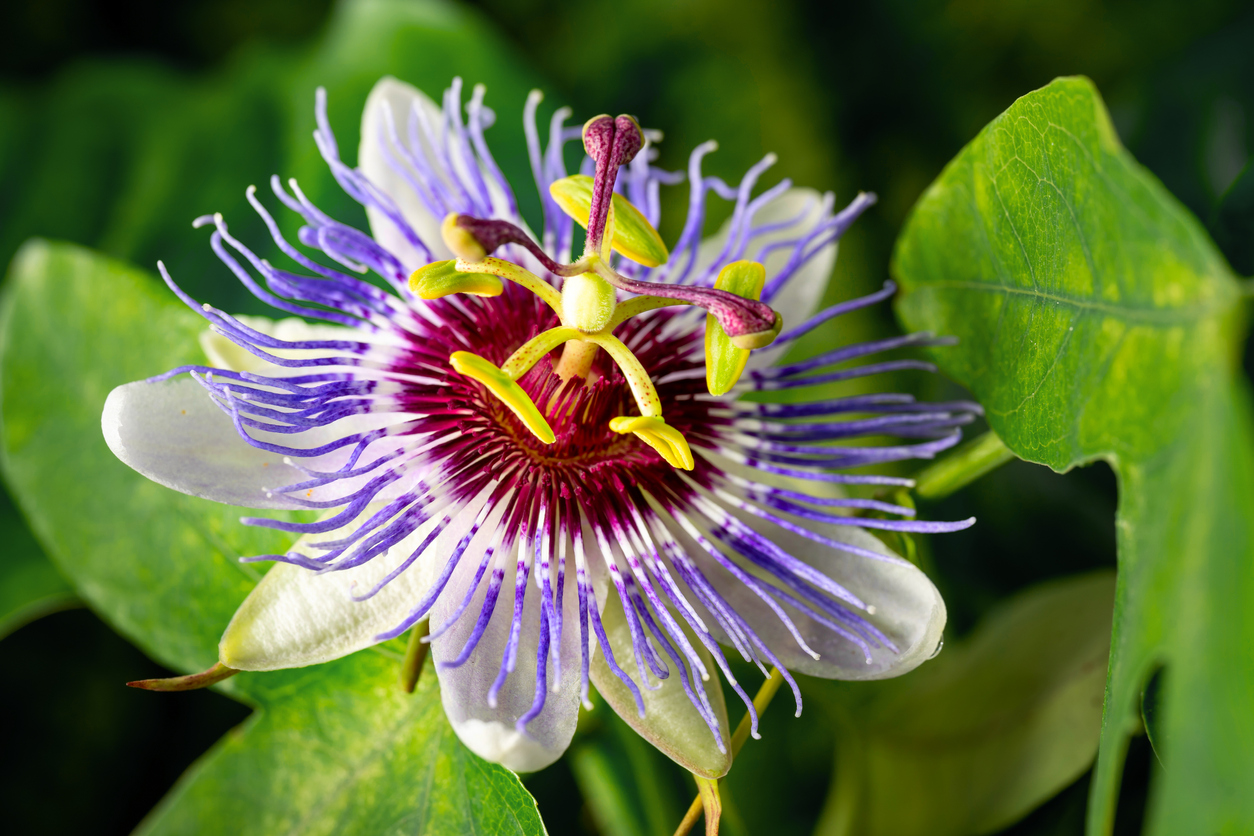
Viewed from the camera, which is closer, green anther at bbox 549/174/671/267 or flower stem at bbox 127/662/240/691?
flower stem at bbox 127/662/240/691

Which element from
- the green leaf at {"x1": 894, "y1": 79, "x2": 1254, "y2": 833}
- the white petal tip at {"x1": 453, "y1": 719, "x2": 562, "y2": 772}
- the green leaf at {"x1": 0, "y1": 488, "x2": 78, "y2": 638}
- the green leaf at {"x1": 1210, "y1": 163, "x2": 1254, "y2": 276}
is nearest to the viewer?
the green leaf at {"x1": 894, "y1": 79, "x2": 1254, "y2": 833}

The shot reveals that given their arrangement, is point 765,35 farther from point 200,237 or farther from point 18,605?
point 18,605

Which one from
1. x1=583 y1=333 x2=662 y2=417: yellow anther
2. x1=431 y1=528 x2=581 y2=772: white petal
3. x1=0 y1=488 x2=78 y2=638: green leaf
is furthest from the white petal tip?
x1=0 y1=488 x2=78 y2=638: green leaf

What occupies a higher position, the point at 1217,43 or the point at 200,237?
the point at 1217,43

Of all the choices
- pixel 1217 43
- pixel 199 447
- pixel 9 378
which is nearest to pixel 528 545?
pixel 199 447

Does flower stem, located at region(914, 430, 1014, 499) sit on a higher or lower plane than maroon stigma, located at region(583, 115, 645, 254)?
lower

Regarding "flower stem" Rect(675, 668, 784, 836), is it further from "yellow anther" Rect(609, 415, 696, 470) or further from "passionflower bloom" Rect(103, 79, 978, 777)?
"yellow anther" Rect(609, 415, 696, 470)
